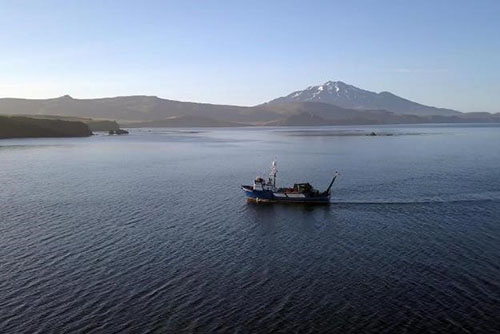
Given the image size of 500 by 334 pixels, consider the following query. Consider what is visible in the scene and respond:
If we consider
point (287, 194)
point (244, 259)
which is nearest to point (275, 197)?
point (287, 194)

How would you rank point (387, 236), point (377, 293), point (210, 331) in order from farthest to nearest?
1. point (387, 236)
2. point (377, 293)
3. point (210, 331)

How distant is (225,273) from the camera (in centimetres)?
3559

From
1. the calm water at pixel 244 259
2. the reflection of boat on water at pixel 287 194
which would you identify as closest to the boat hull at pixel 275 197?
the reflection of boat on water at pixel 287 194

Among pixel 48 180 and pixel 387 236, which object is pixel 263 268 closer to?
pixel 387 236

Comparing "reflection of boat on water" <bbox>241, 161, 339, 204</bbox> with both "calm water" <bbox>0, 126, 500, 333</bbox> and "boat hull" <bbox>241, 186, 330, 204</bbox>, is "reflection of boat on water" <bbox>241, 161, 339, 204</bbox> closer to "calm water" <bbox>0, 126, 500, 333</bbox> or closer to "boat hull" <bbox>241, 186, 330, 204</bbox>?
"boat hull" <bbox>241, 186, 330, 204</bbox>

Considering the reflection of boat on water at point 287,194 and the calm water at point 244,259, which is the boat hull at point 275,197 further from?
the calm water at point 244,259

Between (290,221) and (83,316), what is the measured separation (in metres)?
30.4

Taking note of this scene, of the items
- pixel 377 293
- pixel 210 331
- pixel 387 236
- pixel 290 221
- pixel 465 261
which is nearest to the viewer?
pixel 210 331

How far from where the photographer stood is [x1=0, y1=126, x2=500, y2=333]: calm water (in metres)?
28.2

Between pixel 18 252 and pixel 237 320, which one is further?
pixel 18 252

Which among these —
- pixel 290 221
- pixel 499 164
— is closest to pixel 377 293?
pixel 290 221

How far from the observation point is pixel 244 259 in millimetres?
39062

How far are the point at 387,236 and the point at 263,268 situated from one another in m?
15.6

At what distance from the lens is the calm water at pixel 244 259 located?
28.2 metres
